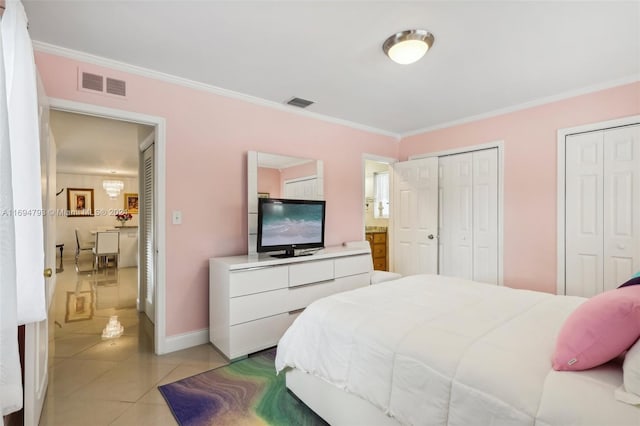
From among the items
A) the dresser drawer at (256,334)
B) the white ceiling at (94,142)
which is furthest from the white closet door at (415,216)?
the white ceiling at (94,142)

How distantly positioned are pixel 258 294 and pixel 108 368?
4.28 ft

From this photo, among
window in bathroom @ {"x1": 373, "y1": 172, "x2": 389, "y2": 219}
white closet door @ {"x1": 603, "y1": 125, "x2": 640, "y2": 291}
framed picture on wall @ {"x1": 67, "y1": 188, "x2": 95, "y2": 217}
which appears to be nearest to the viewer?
white closet door @ {"x1": 603, "y1": 125, "x2": 640, "y2": 291}

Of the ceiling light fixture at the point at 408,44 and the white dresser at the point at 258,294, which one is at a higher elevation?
the ceiling light fixture at the point at 408,44

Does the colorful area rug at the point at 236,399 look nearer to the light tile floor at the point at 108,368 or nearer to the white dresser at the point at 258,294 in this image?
the light tile floor at the point at 108,368

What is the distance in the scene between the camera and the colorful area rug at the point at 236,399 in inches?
74.0

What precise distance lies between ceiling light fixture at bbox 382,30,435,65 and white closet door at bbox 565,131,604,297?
2.22m

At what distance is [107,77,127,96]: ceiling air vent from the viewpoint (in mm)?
2568

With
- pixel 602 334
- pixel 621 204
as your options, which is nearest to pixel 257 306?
pixel 602 334

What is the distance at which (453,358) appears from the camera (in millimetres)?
1260

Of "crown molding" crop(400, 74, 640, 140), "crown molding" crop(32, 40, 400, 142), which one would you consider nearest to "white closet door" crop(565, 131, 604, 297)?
"crown molding" crop(400, 74, 640, 140)

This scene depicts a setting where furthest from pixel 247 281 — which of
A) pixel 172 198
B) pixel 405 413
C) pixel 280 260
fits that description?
pixel 405 413

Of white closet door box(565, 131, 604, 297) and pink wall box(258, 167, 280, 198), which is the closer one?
white closet door box(565, 131, 604, 297)

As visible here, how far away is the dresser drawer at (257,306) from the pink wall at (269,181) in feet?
3.60

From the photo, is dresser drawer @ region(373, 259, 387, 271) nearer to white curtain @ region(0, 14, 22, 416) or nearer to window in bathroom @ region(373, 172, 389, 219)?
window in bathroom @ region(373, 172, 389, 219)
